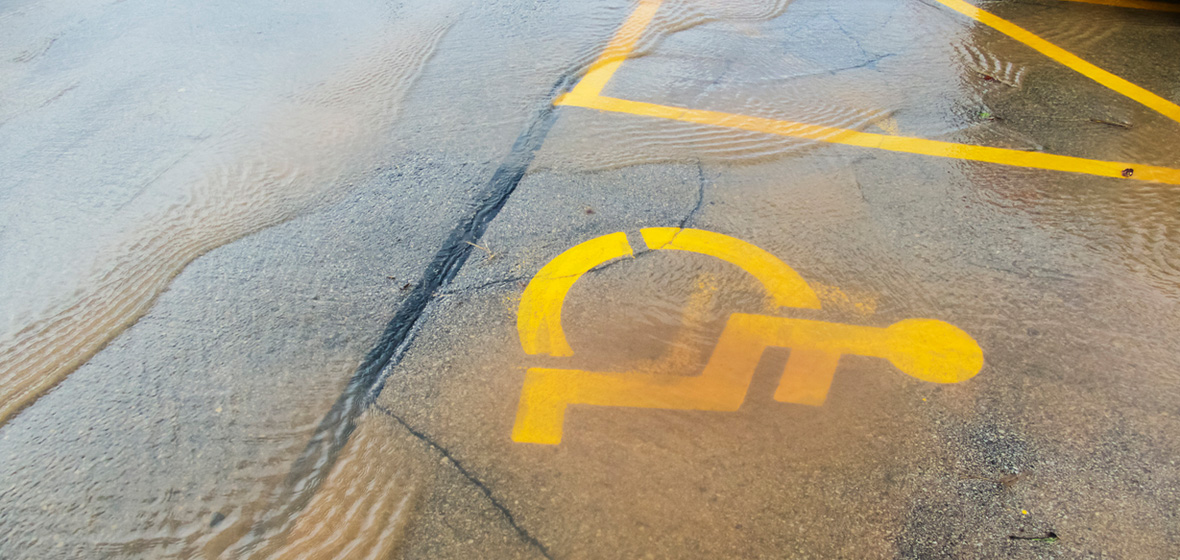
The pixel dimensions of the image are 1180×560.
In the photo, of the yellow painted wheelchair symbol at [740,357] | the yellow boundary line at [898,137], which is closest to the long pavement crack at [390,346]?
the yellow painted wheelchair symbol at [740,357]

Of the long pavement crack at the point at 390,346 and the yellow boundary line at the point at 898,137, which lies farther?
the yellow boundary line at the point at 898,137

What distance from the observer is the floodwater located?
2033 mm

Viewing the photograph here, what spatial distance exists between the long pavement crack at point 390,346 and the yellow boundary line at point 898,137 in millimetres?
689

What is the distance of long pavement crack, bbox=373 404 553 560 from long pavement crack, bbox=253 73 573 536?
0.43 ft

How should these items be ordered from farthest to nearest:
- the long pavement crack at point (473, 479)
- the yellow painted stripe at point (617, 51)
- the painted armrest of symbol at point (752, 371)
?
1. the yellow painted stripe at point (617, 51)
2. the painted armrest of symbol at point (752, 371)
3. the long pavement crack at point (473, 479)

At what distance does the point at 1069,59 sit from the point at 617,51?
3.11 m

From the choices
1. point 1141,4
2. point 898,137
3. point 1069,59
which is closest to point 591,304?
point 898,137

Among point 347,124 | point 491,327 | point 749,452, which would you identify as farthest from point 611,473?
point 347,124

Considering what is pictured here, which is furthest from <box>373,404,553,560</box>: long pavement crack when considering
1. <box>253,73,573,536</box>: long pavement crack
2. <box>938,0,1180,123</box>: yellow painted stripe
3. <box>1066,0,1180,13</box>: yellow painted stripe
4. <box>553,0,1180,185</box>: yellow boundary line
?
<box>1066,0,1180,13</box>: yellow painted stripe

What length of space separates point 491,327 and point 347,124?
1979 millimetres

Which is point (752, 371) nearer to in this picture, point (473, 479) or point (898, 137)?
point (473, 479)

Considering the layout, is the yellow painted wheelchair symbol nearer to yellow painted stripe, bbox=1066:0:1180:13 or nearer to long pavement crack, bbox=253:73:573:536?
long pavement crack, bbox=253:73:573:536

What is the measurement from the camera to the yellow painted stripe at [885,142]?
341 cm

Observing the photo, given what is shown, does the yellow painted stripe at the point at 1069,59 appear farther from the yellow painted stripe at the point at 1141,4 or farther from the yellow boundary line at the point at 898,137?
the yellow painted stripe at the point at 1141,4
